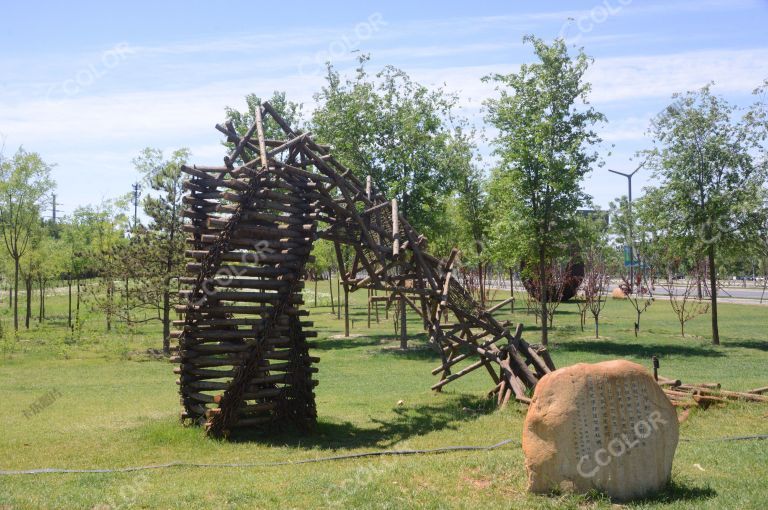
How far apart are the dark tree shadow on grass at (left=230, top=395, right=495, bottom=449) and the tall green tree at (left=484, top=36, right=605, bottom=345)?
1232 cm

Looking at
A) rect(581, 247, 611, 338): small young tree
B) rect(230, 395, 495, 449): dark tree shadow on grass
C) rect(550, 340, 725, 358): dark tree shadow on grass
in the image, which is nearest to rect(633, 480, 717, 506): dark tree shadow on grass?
rect(230, 395, 495, 449): dark tree shadow on grass

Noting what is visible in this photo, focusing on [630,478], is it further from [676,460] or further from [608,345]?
[608,345]

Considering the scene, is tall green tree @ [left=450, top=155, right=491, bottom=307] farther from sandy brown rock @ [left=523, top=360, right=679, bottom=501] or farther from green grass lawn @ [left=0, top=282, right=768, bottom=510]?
sandy brown rock @ [left=523, top=360, right=679, bottom=501]

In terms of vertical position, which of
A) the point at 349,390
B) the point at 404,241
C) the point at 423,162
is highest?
the point at 423,162

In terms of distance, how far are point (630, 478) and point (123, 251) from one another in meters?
21.5

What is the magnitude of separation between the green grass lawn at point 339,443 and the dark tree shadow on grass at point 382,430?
0.12 ft

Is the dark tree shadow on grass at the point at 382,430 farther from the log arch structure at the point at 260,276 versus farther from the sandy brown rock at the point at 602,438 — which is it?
the sandy brown rock at the point at 602,438

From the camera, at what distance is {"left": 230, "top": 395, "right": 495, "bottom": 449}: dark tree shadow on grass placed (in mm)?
11266

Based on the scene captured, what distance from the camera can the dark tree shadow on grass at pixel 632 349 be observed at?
22.4m

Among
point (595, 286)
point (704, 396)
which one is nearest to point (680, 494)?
point (704, 396)

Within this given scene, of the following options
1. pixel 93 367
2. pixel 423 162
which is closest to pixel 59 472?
pixel 93 367

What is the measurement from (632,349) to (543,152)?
7.07m

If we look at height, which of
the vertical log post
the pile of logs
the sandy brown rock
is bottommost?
the pile of logs

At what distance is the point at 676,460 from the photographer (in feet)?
28.9
